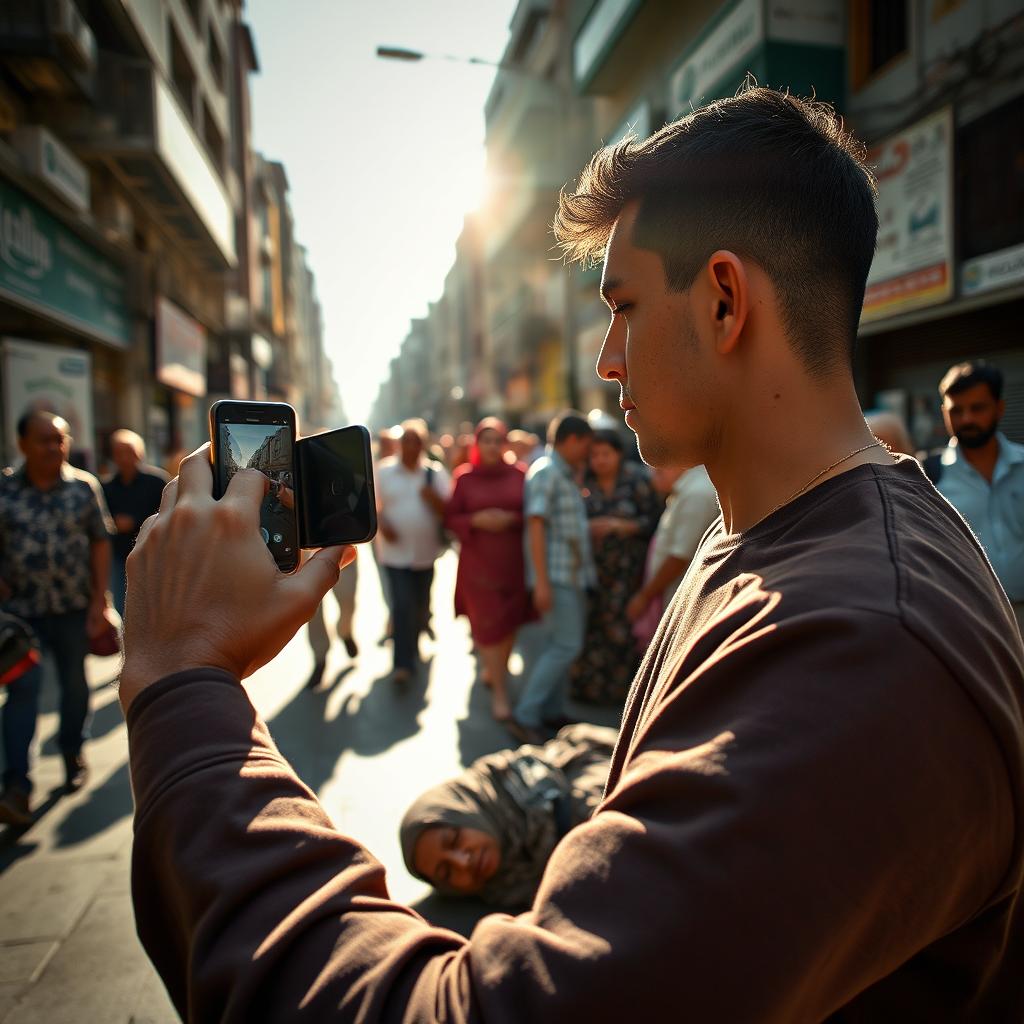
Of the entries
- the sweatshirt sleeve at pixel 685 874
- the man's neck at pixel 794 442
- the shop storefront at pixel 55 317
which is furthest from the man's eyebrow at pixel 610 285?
the shop storefront at pixel 55 317

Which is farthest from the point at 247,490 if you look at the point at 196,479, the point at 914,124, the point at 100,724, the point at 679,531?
the point at 914,124

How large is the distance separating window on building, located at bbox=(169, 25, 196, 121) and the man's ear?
706 inches

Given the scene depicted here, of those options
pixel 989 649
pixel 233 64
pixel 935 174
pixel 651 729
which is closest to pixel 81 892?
pixel 651 729

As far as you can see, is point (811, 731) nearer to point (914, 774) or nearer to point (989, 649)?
point (914, 774)

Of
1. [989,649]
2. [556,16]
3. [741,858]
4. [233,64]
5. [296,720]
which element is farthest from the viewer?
[233,64]

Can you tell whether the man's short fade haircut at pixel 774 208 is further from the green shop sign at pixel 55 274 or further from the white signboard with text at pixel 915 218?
the green shop sign at pixel 55 274

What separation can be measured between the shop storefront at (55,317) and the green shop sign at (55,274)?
0.04ft

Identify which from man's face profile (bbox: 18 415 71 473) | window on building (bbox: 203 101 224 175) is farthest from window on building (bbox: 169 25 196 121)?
man's face profile (bbox: 18 415 71 473)

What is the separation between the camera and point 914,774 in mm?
602

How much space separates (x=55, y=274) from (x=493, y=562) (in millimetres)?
8023

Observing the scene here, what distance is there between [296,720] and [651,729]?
5.19m

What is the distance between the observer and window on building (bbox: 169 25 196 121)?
15812mm

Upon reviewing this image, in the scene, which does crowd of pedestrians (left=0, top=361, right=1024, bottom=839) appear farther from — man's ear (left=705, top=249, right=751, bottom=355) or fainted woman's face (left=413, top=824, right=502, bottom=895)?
man's ear (left=705, top=249, right=751, bottom=355)

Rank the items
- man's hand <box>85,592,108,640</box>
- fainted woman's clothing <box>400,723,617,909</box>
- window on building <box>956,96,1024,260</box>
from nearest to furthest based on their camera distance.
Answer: fainted woman's clothing <box>400,723,617,909</box>, man's hand <box>85,592,108,640</box>, window on building <box>956,96,1024,260</box>
